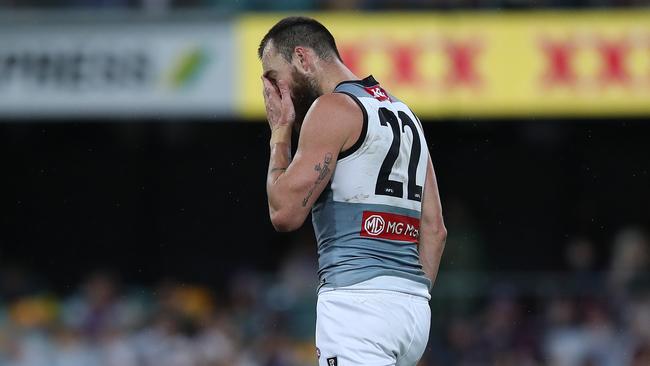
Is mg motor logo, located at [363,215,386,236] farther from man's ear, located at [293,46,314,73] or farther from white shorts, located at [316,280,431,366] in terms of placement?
man's ear, located at [293,46,314,73]

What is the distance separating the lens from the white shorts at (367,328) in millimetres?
4496

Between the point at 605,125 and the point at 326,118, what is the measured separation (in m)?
11.8

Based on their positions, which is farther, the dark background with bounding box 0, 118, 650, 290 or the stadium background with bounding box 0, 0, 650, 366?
the dark background with bounding box 0, 118, 650, 290

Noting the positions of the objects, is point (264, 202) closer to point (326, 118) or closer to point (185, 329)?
point (185, 329)

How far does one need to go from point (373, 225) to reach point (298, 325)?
23.6ft

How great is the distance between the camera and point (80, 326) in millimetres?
11852

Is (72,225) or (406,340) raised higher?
(406,340)

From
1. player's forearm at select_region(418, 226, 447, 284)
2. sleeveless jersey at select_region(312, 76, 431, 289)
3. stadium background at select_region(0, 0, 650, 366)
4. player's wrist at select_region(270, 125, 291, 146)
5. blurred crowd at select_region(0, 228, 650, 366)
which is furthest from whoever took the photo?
stadium background at select_region(0, 0, 650, 366)

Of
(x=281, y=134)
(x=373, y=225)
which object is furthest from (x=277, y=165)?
(x=373, y=225)

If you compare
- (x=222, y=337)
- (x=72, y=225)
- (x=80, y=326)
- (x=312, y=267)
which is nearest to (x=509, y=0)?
A: (x=312, y=267)

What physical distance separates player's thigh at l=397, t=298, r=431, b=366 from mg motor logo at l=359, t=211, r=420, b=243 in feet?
0.84

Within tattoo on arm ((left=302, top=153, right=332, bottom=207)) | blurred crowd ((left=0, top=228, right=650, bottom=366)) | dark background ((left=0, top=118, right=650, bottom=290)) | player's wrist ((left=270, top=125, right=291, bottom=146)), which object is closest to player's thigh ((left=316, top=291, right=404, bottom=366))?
tattoo on arm ((left=302, top=153, right=332, bottom=207))

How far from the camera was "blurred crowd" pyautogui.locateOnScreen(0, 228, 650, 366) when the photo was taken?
11047 mm

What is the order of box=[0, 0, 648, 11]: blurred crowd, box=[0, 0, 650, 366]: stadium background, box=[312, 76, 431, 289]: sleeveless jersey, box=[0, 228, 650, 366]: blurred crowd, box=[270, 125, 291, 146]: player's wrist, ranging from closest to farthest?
box=[312, 76, 431, 289]: sleeveless jersey < box=[270, 125, 291, 146]: player's wrist < box=[0, 228, 650, 366]: blurred crowd < box=[0, 0, 650, 366]: stadium background < box=[0, 0, 648, 11]: blurred crowd
